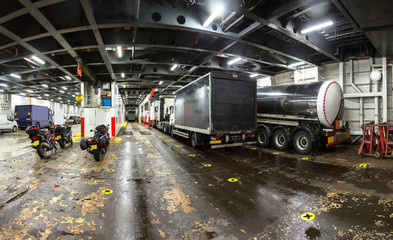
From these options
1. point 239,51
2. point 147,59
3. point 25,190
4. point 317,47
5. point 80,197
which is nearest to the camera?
point 80,197

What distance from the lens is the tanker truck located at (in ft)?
22.3

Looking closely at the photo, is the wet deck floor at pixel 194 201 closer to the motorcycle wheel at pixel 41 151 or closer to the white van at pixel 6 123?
the motorcycle wheel at pixel 41 151

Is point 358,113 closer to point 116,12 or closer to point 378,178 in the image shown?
point 378,178

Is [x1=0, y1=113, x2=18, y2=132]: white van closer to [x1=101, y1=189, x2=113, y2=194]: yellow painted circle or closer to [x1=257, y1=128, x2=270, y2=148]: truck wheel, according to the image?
[x1=101, y1=189, x2=113, y2=194]: yellow painted circle

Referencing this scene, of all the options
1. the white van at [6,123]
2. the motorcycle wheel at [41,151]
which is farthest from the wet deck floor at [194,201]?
the white van at [6,123]

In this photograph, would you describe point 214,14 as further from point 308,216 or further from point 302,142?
point 302,142

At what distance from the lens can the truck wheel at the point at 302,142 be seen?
6.95 m

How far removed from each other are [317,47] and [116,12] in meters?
8.70

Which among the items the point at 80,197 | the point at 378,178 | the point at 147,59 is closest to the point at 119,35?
the point at 147,59

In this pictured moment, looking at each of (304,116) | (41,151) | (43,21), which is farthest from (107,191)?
A: (304,116)

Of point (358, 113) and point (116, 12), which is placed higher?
point (116, 12)

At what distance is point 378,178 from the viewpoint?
442 cm

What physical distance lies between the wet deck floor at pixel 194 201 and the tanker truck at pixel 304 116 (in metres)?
1.81

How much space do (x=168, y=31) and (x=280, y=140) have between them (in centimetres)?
699
